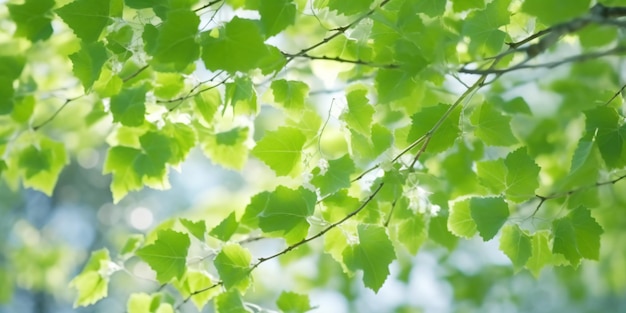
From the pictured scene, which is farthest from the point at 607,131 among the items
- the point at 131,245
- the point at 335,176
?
the point at 131,245

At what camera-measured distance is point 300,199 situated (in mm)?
1254

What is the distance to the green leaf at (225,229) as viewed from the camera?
4.52ft

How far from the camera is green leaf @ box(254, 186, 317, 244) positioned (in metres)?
1.25

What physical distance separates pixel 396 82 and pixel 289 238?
37cm

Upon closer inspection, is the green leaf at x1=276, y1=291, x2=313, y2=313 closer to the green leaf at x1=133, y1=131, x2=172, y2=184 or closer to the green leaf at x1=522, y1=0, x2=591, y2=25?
the green leaf at x1=133, y1=131, x2=172, y2=184

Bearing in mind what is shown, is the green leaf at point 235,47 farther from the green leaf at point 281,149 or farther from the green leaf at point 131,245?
the green leaf at point 131,245

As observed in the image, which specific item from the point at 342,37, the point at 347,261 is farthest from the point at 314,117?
the point at 347,261

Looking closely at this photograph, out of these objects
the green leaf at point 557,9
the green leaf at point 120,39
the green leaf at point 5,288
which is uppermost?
the green leaf at point 557,9

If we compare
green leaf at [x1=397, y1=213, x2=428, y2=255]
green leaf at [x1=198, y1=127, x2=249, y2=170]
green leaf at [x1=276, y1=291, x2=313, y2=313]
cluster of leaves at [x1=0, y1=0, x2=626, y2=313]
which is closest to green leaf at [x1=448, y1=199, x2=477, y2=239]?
cluster of leaves at [x1=0, y1=0, x2=626, y2=313]

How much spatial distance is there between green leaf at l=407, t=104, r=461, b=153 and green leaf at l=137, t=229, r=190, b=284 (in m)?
0.50

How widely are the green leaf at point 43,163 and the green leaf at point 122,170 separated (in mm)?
313

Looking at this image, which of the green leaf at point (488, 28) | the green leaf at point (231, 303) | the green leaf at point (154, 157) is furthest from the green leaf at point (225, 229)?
the green leaf at point (488, 28)

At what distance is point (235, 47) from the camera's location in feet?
3.67

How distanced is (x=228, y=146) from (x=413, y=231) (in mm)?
498
